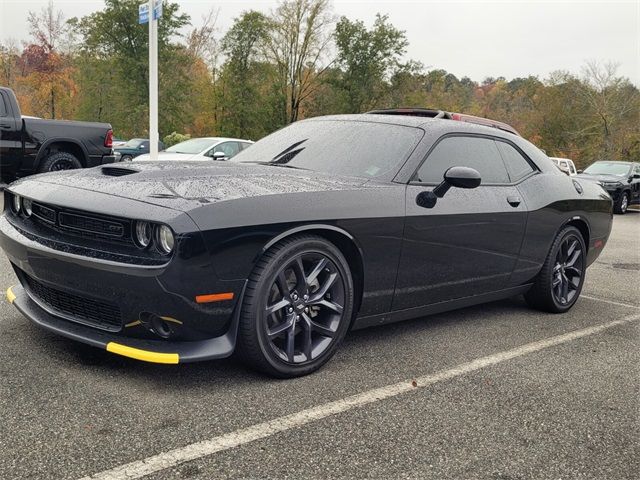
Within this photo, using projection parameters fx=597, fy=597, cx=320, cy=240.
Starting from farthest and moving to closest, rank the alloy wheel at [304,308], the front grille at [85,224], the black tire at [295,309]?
1. the alloy wheel at [304,308]
2. the black tire at [295,309]
3. the front grille at [85,224]

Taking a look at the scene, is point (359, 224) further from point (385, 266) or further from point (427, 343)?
point (427, 343)

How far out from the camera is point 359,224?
3150mm

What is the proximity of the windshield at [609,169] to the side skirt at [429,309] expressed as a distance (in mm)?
16125

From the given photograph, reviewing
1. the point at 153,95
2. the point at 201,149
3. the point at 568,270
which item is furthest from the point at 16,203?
the point at 201,149

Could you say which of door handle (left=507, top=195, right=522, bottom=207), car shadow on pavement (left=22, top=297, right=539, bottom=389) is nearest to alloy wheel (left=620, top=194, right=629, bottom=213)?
door handle (left=507, top=195, right=522, bottom=207)

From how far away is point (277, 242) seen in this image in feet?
9.35

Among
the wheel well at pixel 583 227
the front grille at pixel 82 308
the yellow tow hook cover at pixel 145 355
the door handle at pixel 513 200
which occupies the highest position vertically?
the door handle at pixel 513 200

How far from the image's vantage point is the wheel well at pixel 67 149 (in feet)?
36.0

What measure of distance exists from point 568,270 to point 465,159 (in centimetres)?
164

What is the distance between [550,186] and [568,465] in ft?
9.27

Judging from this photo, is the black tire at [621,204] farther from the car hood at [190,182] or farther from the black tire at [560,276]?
the car hood at [190,182]

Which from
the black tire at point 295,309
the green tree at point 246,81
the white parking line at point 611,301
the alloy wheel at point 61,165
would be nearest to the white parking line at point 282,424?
the black tire at point 295,309

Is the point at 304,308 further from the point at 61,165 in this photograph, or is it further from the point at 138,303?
the point at 61,165

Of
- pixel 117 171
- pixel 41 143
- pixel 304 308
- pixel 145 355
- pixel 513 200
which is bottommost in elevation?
pixel 41 143
